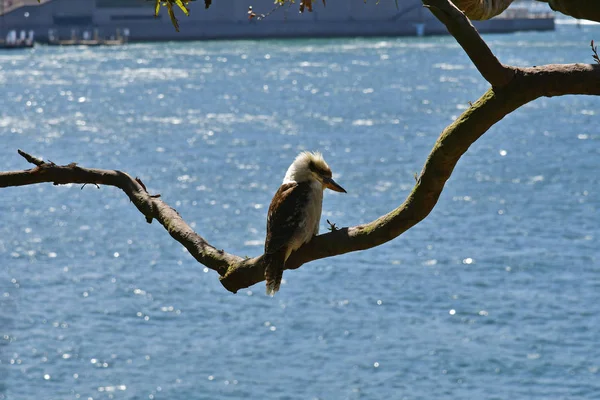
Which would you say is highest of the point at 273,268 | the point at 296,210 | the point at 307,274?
the point at 296,210

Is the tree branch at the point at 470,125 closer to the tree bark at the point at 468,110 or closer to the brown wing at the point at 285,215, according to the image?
the tree bark at the point at 468,110

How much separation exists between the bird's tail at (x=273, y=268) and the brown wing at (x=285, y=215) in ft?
0.20

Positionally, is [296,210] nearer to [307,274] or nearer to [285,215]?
[285,215]

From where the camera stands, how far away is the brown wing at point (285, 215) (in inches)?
225

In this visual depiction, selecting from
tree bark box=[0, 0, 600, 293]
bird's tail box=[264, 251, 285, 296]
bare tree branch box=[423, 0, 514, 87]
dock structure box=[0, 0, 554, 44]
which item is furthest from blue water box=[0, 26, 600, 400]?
dock structure box=[0, 0, 554, 44]

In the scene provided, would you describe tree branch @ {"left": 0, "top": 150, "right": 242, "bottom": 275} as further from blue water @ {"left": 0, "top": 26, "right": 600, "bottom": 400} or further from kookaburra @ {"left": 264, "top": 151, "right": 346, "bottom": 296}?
blue water @ {"left": 0, "top": 26, "right": 600, "bottom": 400}

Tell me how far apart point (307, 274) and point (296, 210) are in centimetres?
2302

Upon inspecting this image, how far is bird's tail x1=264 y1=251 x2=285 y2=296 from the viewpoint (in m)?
5.21

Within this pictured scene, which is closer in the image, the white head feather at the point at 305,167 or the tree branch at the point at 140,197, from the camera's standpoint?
the tree branch at the point at 140,197

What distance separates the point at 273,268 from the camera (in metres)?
5.37

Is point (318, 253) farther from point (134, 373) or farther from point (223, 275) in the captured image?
point (134, 373)

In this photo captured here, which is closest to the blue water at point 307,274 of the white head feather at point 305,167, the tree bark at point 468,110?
the white head feather at point 305,167

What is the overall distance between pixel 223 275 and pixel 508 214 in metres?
32.8

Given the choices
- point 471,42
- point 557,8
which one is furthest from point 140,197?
point 557,8
